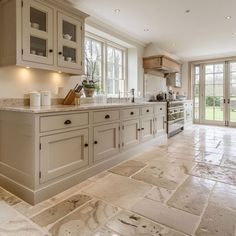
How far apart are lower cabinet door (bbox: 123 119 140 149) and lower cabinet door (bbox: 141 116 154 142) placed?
0.21m

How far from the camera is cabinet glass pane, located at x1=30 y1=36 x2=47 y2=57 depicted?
2.30 meters

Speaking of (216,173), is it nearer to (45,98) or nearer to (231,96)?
(45,98)

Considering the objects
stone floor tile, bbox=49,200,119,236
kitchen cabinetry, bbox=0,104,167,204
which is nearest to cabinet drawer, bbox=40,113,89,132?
kitchen cabinetry, bbox=0,104,167,204

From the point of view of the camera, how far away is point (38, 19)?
7.70ft

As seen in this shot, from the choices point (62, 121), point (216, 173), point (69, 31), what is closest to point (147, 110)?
point (216, 173)

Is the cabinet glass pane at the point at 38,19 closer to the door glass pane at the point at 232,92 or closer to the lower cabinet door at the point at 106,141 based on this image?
the lower cabinet door at the point at 106,141

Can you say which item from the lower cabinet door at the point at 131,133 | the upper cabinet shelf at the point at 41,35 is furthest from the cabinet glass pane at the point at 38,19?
the lower cabinet door at the point at 131,133

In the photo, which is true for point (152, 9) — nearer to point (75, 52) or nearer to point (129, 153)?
point (75, 52)

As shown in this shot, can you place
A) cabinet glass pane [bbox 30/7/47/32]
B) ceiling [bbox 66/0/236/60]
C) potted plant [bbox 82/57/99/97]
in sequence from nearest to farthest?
cabinet glass pane [bbox 30/7/47/32] → ceiling [bbox 66/0/236/60] → potted plant [bbox 82/57/99/97]

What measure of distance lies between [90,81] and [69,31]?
2.97ft

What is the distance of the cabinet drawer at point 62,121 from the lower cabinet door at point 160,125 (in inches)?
87.8

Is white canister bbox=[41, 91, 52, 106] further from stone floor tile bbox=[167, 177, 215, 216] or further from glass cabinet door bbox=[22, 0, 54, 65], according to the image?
stone floor tile bbox=[167, 177, 215, 216]

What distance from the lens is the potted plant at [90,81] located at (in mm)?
3291

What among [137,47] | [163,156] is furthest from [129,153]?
[137,47]
